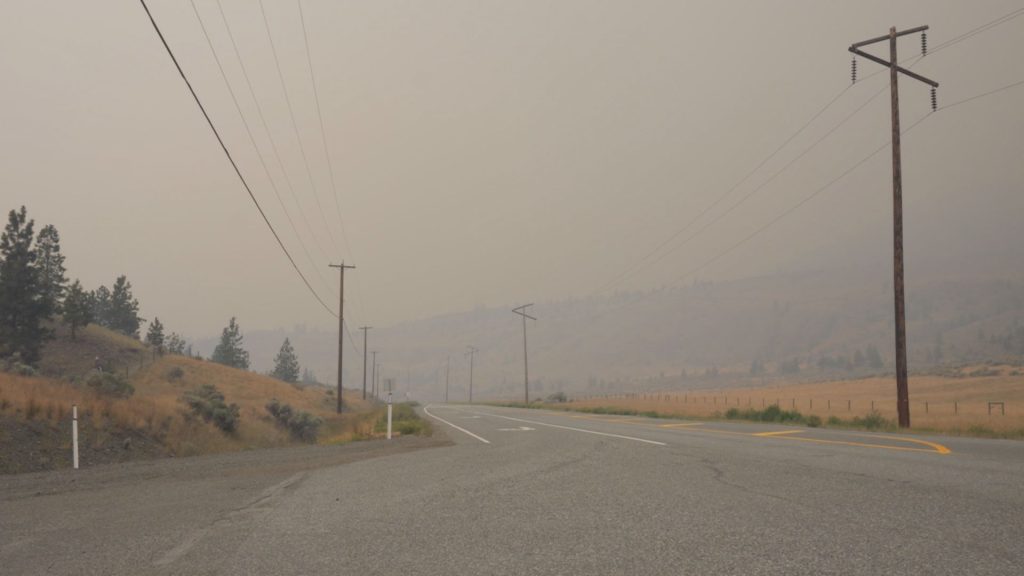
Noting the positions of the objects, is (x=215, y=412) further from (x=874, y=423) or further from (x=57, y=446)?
(x=874, y=423)

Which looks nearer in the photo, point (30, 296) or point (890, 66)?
point (890, 66)

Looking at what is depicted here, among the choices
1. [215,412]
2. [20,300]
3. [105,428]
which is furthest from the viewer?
[20,300]

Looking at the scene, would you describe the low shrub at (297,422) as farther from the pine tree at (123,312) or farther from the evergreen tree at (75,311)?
the pine tree at (123,312)

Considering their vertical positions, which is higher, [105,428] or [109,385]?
[109,385]

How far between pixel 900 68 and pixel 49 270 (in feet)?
286

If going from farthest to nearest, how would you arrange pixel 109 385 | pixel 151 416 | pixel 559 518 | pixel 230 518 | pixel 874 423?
pixel 109 385 < pixel 151 416 < pixel 874 423 < pixel 230 518 < pixel 559 518

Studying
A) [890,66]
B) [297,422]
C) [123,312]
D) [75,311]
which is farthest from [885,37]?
[123,312]

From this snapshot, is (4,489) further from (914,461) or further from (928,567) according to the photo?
(914,461)

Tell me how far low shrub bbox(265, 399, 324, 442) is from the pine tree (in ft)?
269

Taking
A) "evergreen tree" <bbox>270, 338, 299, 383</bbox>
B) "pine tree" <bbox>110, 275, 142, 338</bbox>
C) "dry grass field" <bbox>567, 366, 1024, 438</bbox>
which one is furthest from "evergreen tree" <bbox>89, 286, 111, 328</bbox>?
"dry grass field" <bbox>567, 366, 1024, 438</bbox>

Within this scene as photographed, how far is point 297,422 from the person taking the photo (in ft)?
130

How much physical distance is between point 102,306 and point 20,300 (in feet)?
239

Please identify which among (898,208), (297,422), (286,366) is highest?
(898,208)

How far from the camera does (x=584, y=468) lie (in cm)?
960
